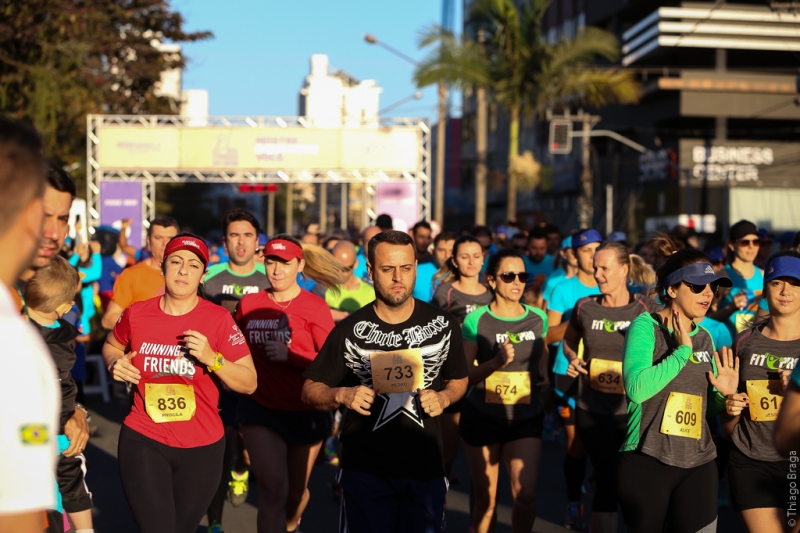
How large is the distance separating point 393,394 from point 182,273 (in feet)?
4.24

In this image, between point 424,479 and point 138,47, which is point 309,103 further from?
point 424,479

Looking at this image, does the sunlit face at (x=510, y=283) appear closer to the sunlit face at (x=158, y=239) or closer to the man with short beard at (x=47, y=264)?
the man with short beard at (x=47, y=264)

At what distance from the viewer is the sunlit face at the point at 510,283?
6.13 metres

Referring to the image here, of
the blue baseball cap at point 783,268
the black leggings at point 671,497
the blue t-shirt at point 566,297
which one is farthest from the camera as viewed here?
the blue t-shirt at point 566,297

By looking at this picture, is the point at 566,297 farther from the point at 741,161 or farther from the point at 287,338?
the point at 741,161

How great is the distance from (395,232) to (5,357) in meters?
2.97

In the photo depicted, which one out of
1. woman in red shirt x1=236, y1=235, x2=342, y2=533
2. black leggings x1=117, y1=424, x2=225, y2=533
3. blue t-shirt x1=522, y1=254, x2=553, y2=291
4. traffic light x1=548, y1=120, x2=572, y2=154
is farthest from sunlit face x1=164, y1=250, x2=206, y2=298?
traffic light x1=548, y1=120, x2=572, y2=154

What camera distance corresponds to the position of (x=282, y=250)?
6113mm

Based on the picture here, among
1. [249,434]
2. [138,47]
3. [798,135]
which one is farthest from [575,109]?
[249,434]

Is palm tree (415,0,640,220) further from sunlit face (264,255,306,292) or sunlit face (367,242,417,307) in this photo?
sunlit face (367,242,417,307)

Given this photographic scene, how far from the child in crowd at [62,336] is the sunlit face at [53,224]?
0.40 metres

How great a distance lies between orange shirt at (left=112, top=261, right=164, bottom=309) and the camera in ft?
23.6

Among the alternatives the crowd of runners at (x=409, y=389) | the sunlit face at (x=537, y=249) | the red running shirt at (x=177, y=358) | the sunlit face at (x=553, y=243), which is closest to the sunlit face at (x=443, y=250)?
the sunlit face at (x=537, y=249)

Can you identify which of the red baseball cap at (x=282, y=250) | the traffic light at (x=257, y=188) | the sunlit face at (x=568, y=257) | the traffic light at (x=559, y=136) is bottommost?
the sunlit face at (x=568, y=257)
